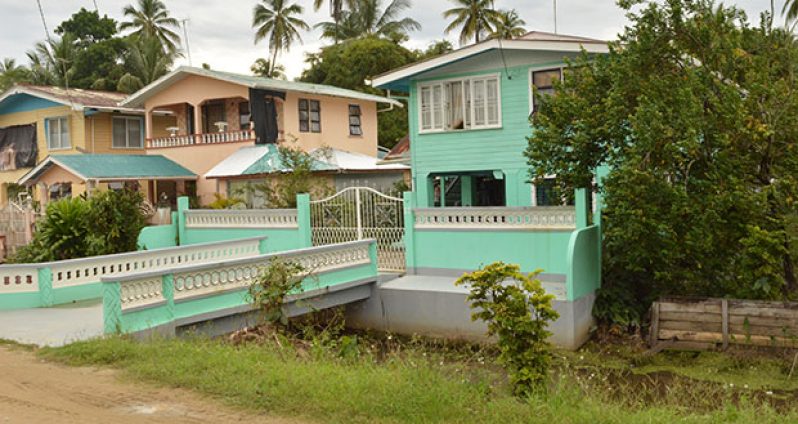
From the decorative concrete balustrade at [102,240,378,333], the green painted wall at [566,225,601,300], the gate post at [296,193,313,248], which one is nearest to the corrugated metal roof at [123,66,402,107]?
the gate post at [296,193,313,248]

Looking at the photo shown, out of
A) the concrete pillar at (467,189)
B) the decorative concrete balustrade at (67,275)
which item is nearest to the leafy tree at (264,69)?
the concrete pillar at (467,189)

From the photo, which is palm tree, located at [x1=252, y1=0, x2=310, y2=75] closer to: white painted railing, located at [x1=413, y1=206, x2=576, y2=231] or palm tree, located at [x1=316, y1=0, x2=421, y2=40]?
palm tree, located at [x1=316, y1=0, x2=421, y2=40]

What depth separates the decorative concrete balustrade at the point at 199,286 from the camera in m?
9.63

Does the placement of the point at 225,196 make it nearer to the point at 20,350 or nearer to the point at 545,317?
the point at 20,350

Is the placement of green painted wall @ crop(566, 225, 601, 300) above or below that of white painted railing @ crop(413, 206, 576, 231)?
below

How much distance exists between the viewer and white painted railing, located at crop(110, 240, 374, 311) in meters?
9.92

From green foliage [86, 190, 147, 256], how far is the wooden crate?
11.5 metres

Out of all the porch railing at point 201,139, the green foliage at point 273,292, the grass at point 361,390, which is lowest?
the grass at point 361,390

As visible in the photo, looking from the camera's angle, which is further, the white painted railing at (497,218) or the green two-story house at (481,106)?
the green two-story house at (481,106)

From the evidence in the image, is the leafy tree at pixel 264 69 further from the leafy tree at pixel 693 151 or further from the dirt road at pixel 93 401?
the dirt road at pixel 93 401

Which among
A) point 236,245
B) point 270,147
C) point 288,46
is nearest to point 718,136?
point 236,245

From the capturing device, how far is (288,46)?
45719mm

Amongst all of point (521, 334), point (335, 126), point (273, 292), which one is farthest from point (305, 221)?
point (335, 126)

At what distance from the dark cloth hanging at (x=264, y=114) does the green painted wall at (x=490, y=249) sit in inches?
504
